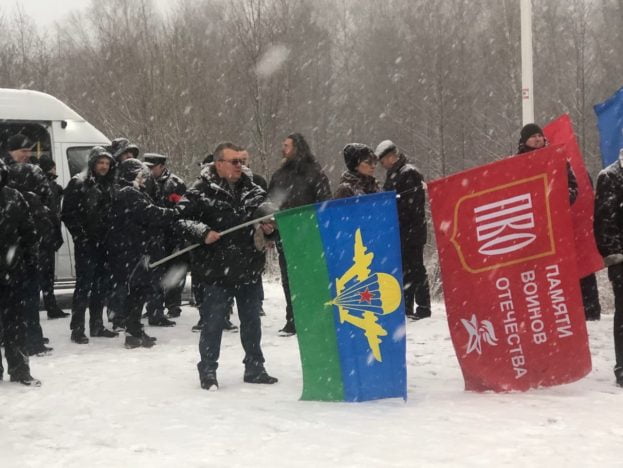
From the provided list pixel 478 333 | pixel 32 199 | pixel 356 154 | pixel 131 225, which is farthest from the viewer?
pixel 131 225

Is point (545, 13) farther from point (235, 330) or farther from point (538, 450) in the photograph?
point (538, 450)

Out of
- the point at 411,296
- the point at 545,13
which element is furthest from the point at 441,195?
the point at 545,13

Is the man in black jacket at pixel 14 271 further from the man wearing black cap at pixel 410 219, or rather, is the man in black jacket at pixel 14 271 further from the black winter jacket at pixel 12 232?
the man wearing black cap at pixel 410 219

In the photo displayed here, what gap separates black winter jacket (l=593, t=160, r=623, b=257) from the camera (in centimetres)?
568

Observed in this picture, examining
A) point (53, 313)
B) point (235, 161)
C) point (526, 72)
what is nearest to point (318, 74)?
point (526, 72)

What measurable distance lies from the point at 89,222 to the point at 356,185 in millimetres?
2744

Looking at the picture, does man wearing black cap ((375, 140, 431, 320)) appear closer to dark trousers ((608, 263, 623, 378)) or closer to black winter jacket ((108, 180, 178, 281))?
black winter jacket ((108, 180, 178, 281))


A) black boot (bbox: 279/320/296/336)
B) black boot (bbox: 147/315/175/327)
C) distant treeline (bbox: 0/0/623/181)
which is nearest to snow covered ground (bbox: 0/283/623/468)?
black boot (bbox: 279/320/296/336)

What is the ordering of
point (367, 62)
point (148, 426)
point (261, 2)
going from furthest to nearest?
point (367, 62)
point (261, 2)
point (148, 426)

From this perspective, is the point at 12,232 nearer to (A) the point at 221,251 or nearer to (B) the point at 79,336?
(A) the point at 221,251

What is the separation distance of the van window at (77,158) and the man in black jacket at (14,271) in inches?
191

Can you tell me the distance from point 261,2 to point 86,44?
1253 centimetres

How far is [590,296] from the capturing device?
817 cm

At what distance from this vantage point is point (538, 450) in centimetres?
438
